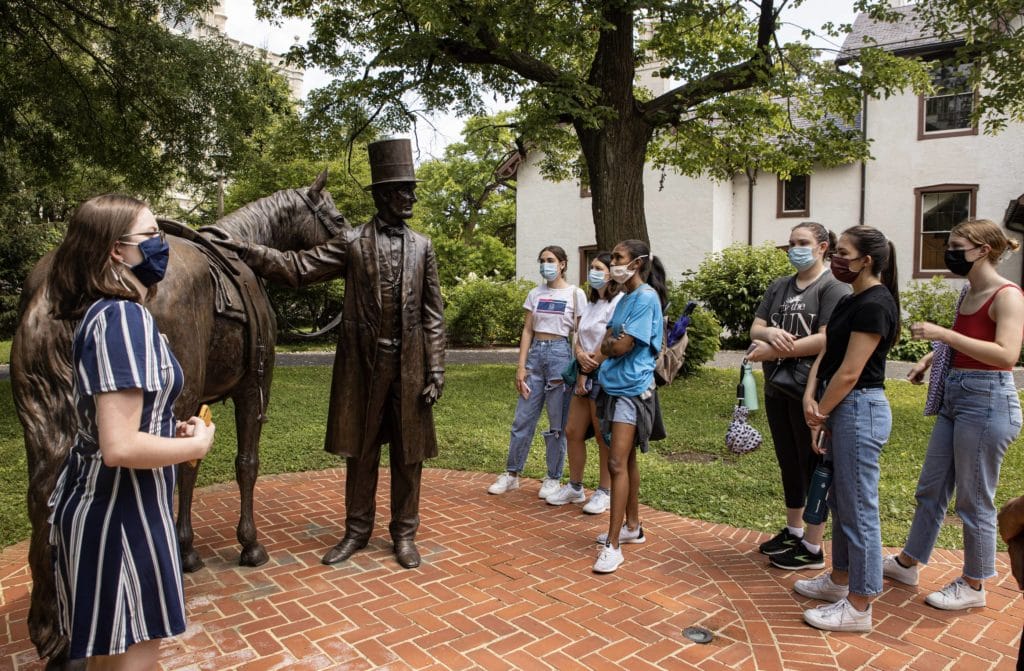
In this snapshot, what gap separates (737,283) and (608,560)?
1396 centimetres

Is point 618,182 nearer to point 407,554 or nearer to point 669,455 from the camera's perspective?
point 669,455

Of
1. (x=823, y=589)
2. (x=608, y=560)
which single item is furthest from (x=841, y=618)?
(x=608, y=560)

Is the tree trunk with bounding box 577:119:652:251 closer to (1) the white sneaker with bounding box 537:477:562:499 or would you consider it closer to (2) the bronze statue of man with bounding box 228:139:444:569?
(1) the white sneaker with bounding box 537:477:562:499

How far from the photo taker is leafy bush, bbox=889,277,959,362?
15.8 metres

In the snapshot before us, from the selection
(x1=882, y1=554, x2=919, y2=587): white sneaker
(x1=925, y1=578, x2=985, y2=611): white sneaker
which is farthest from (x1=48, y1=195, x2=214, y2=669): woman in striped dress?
(x1=882, y1=554, x2=919, y2=587): white sneaker

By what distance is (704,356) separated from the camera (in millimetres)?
13070

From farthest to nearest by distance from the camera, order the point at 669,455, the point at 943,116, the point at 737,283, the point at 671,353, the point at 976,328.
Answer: the point at 943,116, the point at 737,283, the point at 669,455, the point at 671,353, the point at 976,328

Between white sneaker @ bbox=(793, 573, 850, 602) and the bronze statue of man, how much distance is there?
90.4 inches

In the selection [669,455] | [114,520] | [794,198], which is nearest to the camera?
[114,520]

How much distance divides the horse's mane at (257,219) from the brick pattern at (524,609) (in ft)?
6.62

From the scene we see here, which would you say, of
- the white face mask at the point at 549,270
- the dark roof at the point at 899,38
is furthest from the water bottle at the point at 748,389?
the dark roof at the point at 899,38

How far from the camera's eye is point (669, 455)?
7.91 meters

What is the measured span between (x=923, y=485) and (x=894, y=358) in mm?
13083

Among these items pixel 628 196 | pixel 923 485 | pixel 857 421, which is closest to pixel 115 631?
pixel 857 421
